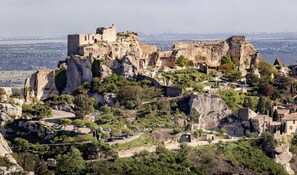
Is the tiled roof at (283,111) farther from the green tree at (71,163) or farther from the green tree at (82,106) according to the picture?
the green tree at (71,163)

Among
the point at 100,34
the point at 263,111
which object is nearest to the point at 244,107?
the point at 263,111

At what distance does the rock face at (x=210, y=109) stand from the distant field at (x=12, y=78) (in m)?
50.8

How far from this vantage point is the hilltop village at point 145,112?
5112cm

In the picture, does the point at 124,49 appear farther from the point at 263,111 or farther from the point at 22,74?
the point at 22,74

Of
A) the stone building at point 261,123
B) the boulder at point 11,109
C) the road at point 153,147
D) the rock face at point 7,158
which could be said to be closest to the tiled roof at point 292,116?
the stone building at point 261,123

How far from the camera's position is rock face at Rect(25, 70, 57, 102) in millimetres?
60344

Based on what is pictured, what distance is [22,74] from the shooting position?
13000 centimetres

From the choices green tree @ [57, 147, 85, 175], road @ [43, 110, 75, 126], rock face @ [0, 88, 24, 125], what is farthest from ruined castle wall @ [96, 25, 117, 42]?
green tree @ [57, 147, 85, 175]

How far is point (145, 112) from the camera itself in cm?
5706

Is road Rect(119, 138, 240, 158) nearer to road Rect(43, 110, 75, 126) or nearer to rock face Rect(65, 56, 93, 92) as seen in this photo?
road Rect(43, 110, 75, 126)

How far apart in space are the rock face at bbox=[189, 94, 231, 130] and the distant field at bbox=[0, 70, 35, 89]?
167 feet

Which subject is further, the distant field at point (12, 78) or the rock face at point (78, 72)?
the distant field at point (12, 78)

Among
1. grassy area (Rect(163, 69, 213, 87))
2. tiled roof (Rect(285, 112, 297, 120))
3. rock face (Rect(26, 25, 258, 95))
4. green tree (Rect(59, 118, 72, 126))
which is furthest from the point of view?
grassy area (Rect(163, 69, 213, 87))

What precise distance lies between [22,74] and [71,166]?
82770 millimetres
